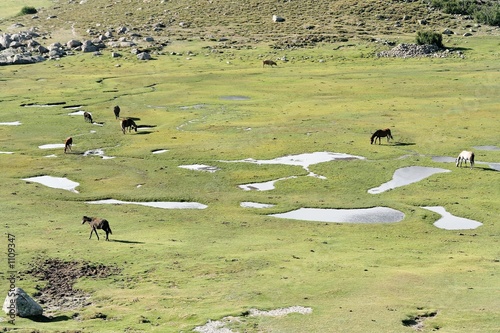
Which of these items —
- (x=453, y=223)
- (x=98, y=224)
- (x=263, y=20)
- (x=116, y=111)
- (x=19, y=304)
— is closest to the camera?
(x=19, y=304)

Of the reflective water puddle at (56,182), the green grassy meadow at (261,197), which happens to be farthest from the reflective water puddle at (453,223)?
the reflective water puddle at (56,182)

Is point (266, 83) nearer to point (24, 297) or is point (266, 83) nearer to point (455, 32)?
point (455, 32)

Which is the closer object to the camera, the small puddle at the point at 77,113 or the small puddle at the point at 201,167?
the small puddle at the point at 201,167

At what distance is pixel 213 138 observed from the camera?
64500mm

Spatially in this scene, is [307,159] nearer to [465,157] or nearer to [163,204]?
[465,157]

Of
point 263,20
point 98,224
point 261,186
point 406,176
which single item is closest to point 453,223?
point 406,176

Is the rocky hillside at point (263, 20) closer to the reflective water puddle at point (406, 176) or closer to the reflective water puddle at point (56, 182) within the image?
the reflective water puddle at point (406, 176)

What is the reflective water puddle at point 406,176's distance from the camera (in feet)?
161

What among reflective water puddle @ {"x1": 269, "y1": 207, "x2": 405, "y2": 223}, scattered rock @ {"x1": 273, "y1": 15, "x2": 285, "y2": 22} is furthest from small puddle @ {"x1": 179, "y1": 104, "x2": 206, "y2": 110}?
scattered rock @ {"x1": 273, "y1": 15, "x2": 285, "y2": 22}

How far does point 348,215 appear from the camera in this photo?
44000mm

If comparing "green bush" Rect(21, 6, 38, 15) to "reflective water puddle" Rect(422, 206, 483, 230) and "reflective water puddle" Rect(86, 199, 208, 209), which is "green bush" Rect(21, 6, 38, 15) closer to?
"reflective water puddle" Rect(86, 199, 208, 209)

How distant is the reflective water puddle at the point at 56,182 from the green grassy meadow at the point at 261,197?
891 millimetres

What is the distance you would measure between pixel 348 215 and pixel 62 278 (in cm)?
1829

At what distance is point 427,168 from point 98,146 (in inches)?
1069
